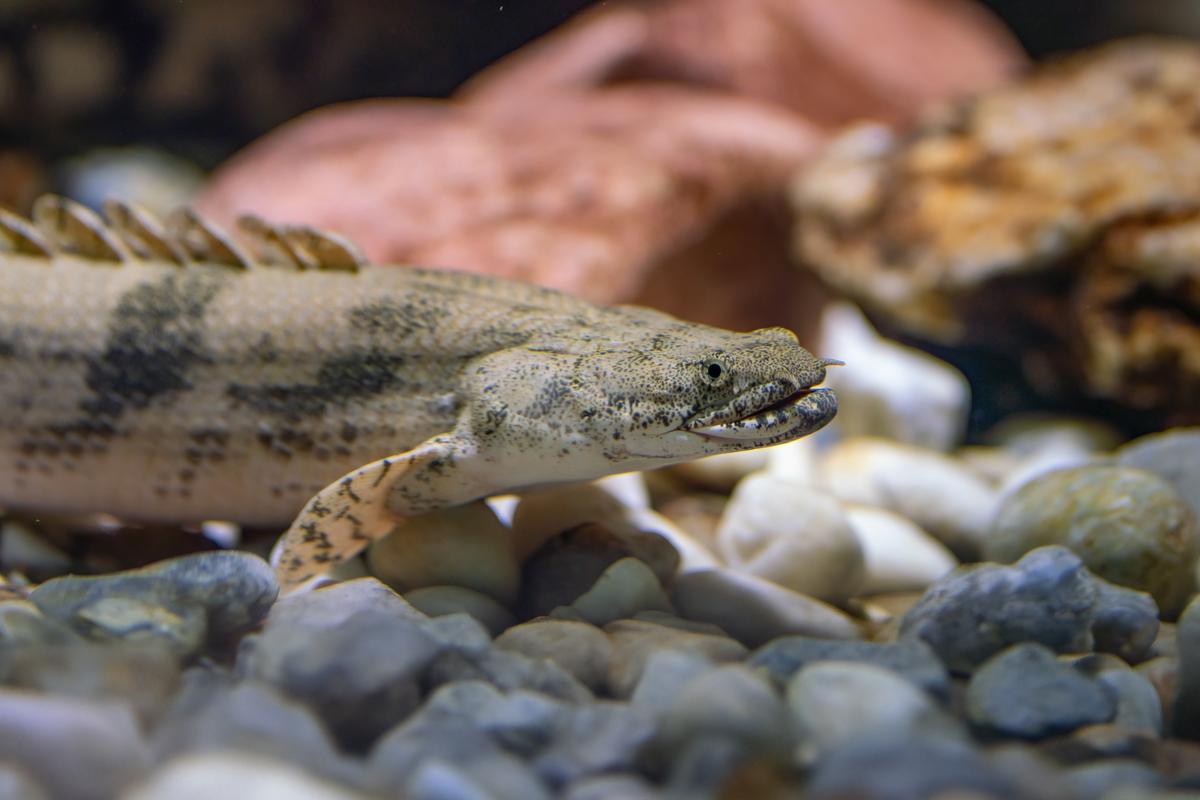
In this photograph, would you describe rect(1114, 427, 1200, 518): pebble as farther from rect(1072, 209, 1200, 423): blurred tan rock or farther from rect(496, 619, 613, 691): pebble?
rect(496, 619, 613, 691): pebble

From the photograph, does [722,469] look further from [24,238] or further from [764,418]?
[24,238]

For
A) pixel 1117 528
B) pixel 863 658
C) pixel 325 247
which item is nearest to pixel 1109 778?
pixel 863 658

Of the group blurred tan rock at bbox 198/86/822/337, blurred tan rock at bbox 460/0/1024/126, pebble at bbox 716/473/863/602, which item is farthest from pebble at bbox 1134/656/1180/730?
blurred tan rock at bbox 460/0/1024/126

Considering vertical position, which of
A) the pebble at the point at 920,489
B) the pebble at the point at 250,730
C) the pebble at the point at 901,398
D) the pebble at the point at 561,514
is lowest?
the pebble at the point at 901,398

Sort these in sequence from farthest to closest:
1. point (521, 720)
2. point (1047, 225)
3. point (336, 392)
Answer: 1. point (1047, 225)
2. point (336, 392)
3. point (521, 720)

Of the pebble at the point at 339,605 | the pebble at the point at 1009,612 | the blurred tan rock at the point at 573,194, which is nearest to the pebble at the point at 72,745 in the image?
the pebble at the point at 339,605

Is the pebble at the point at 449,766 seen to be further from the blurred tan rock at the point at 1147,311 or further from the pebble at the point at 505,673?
the blurred tan rock at the point at 1147,311
